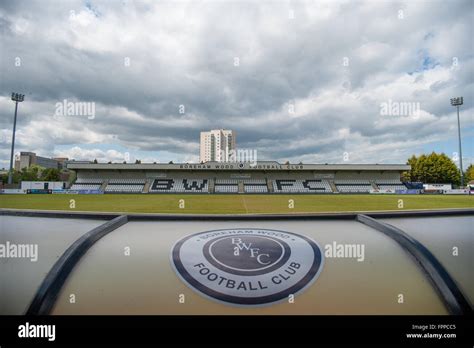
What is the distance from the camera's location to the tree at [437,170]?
173ft

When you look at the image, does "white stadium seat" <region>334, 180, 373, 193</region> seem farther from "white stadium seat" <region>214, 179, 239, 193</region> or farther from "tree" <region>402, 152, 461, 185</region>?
"tree" <region>402, 152, 461, 185</region>

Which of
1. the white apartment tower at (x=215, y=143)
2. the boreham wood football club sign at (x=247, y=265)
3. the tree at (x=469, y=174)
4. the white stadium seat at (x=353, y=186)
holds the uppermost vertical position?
the white apartment tower at (x=215, y=143)

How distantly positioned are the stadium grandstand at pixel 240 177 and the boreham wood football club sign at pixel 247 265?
36.4 meters

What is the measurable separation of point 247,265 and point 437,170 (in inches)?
2782

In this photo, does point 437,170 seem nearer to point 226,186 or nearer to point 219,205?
point 226,186

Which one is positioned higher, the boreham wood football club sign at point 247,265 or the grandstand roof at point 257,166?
the grandstand roof at point 257,166

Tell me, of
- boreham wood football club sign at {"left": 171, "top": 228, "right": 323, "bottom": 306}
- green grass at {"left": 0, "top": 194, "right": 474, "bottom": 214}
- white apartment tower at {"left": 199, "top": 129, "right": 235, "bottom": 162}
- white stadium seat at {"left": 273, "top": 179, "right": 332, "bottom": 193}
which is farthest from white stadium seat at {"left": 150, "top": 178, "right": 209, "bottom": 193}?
white apartment tower at {"left": 199, "top": 129, "right": 235, "bottom": 162}

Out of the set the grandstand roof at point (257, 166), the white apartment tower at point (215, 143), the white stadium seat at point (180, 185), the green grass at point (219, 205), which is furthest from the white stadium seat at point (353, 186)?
the white apartment tower at point (215, 143)

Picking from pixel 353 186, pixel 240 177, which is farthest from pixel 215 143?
pixel 353 186

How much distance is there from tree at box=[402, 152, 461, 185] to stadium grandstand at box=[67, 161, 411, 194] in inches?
683

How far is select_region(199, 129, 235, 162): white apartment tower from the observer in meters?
86.8

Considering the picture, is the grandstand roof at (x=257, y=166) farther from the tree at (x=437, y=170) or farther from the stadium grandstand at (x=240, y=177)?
the tree at (x=437, y=170)

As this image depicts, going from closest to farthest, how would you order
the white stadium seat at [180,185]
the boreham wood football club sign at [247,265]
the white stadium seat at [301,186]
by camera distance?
1. the boreham wood football club sign at [247,265]
2. the white stadium seat at [180,185]
3. the white stadium seat at [301,186]
